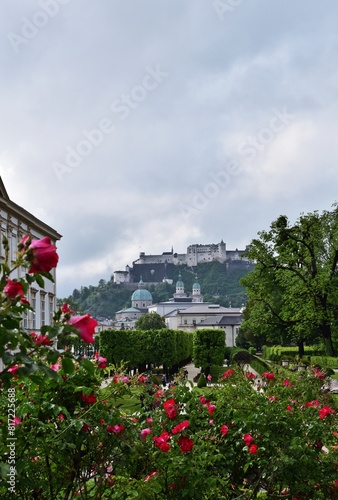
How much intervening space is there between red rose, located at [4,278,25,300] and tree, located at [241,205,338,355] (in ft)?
101

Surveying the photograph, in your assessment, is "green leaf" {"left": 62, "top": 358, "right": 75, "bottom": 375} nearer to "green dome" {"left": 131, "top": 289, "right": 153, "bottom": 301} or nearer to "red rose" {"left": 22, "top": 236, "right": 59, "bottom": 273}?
"red rose" {"left": 22, "top": 236, "right": 59, "bottom": 273}

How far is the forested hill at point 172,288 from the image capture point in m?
178

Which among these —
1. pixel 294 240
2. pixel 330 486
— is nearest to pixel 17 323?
pixel 330 486

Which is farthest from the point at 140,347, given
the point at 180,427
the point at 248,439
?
the point at 180,427

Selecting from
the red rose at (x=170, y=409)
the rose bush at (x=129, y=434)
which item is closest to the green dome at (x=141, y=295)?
the rose bush at (x=129, y=434)

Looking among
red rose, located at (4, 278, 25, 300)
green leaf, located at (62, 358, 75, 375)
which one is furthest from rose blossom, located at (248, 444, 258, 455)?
red rose, located at (4, 278, 25, 300)

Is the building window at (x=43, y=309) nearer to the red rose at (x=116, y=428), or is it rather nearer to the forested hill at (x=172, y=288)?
the red rose at (x=116, y=428)

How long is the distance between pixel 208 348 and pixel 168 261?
146 m

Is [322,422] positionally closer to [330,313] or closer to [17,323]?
[17,323]

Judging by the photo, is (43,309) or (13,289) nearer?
(13,289)

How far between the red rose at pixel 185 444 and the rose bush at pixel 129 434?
0.01 meters

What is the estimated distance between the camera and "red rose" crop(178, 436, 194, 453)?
4.73 metres

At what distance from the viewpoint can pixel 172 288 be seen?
180 m

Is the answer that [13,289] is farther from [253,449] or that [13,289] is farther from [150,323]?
[150,323]
